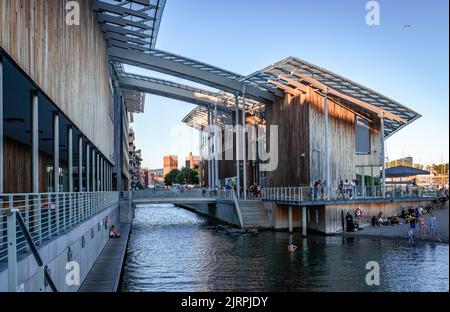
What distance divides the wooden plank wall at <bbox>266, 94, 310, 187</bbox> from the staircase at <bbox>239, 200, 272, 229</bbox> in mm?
3239

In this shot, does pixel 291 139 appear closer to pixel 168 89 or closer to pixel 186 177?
pixel 168 89

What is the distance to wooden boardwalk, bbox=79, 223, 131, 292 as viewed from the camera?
14.3 metres

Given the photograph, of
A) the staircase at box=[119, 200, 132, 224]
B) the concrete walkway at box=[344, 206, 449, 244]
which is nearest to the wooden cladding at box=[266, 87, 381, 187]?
the concrete walkway at box=[344, 206, 449, 244]

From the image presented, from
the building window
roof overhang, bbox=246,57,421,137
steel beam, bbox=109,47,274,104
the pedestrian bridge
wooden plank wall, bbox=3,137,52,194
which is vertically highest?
steel beam, bbox=109,47,274,104

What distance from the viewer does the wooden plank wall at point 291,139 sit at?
3747cm

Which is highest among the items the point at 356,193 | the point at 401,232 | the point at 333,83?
the point at 333,83

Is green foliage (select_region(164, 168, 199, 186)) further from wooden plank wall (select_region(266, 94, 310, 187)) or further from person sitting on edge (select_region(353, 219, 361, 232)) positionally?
person sitting on edge (select_region(353, 219, 361, 232))

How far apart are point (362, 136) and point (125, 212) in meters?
21.0

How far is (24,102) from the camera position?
15.3 m

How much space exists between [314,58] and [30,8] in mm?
32058

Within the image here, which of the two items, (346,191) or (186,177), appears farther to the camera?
(186,177)

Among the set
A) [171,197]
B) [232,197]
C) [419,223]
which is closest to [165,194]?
[171,197]

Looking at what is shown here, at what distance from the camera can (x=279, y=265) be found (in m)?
20.5
